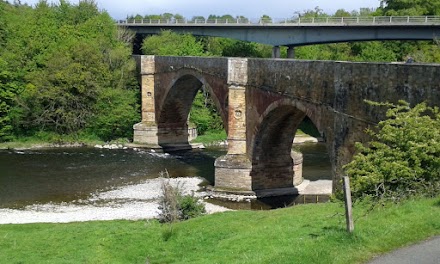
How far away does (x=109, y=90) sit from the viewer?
53.6 meters

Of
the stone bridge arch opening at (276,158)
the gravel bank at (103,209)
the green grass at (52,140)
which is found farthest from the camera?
the green grass at (52,140)

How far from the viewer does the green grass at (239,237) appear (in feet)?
38.3

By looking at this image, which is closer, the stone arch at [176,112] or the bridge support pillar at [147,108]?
the stone arch at [176,112]

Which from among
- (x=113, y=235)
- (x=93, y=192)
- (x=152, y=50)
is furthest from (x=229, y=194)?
(x=152, y=50)

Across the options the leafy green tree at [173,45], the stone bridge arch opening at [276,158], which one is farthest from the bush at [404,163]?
the leafy green tree at [173,45]

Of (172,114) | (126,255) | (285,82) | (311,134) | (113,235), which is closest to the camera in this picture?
(126,255)

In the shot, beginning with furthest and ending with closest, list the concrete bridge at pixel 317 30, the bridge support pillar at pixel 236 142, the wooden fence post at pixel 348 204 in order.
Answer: the concrete bridge at pixel 317 30, the bridge support pillar at pixel 236 142, the wooden fence post at pixel 348 204

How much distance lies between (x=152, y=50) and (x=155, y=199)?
3498 centimetres

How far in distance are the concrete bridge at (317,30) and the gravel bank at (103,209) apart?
68.8ft

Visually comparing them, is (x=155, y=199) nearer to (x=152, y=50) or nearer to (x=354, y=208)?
(x=354, y=208)

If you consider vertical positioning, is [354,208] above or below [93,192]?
above

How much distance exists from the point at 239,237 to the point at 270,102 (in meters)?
15.0

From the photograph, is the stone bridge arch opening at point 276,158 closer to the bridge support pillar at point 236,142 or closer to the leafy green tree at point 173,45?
the bridge support pillar at point 236,142

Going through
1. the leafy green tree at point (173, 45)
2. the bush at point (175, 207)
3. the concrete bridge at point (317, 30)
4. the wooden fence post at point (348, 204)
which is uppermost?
the concrete bridge at point (317, 30)
